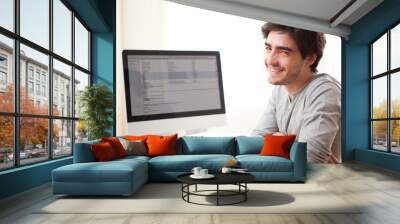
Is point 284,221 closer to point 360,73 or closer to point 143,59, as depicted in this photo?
point 143,59

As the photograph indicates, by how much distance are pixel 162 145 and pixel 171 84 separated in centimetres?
134

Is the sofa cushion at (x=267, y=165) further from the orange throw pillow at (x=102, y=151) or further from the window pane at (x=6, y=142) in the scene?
the window pane at (x=6, y=142)

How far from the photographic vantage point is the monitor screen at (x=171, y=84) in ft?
20.6

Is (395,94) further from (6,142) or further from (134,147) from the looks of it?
(6,142)

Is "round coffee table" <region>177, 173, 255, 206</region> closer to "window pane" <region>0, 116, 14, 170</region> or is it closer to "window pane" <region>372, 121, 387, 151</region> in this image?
"window pane" <region>0, 116, 14, 170</region>

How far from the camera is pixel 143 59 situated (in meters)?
6.62

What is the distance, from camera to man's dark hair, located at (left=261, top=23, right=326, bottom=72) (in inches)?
318

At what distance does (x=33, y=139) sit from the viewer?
5355mm

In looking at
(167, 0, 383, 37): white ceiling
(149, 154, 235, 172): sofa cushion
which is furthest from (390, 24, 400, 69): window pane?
(149, 154, 235, 172): sofa cushion

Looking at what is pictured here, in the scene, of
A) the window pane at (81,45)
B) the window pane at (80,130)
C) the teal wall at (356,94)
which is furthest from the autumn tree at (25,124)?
the teal wall at (356,94)

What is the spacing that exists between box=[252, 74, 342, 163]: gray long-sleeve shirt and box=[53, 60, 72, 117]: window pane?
3.64 m

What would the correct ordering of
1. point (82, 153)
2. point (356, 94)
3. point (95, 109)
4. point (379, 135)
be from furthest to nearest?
point (356, 94), point (379, 135), point (95, 109), point (82, 153)

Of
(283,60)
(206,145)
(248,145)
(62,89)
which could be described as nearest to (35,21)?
(62,89)

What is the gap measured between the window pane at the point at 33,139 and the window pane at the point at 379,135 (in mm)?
6352
